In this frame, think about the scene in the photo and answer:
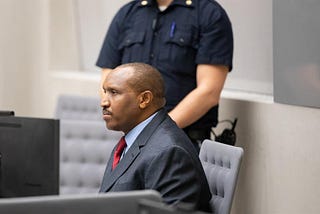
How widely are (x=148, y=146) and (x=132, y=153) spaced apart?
0.23ft

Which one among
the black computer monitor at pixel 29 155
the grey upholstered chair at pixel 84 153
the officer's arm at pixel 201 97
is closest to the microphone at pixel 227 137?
the officer's arm at pixel 201 97

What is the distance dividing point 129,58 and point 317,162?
3.90 ft

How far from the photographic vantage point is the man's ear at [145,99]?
3100 mm

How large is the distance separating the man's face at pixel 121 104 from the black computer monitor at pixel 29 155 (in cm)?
46

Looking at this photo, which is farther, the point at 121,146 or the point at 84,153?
the point at 84,153

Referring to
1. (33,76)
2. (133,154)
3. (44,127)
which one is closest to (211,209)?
(133,154)

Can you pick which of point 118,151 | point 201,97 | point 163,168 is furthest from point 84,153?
point 163,168

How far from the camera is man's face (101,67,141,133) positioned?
3115 mm

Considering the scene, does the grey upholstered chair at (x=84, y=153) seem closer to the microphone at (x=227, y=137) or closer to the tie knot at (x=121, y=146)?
the microphone at (x=227, y=137)

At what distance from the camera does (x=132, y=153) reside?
3016 millimetres

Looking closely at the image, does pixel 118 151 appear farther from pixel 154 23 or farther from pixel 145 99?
pixel 154 23

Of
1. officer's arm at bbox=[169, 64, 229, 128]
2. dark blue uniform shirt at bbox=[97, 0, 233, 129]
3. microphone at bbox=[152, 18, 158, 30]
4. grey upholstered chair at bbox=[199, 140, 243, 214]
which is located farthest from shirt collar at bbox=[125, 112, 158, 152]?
microphone at bbox=[152, 18, 158, 30]

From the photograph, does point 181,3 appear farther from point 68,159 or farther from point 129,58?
point 68,159

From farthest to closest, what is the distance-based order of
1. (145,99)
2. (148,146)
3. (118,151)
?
(118,151), (145,99), (148,146)
